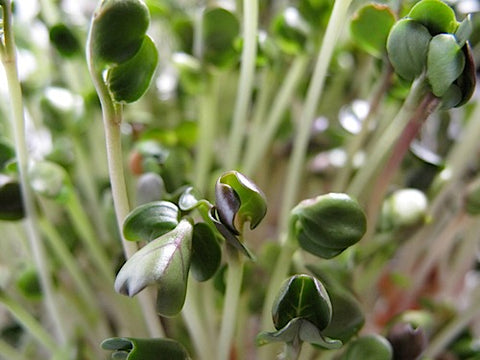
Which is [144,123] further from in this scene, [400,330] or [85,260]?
[400,330]

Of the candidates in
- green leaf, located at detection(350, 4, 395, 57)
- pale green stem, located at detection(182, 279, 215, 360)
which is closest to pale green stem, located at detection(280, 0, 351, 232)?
green leaf, located at detection(350, 4, 395, 57)

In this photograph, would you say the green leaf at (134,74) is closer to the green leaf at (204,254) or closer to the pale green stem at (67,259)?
the green leaf at (204,254)

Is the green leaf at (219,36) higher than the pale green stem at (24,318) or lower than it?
higher

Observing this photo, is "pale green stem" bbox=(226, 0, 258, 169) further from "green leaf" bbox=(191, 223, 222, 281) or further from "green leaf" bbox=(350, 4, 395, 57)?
"green leaf" bbox=(191, 223, 222, 281)

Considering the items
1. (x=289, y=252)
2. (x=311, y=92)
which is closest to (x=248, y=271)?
(x=289, y=252)

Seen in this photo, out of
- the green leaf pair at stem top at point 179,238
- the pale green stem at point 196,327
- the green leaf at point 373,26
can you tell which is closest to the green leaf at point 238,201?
the green leaf pair at stem top at point 179,238

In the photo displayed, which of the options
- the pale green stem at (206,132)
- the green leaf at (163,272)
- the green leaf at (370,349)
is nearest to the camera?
the green leaf at (163,272)

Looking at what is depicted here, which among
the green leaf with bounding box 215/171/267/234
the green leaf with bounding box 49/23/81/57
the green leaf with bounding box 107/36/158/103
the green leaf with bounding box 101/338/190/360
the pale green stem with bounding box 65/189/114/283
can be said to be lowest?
the pale green stem with bounding box 65/189/114/283

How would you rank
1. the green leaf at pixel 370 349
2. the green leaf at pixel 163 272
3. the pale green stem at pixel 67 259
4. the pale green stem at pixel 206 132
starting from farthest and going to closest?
the pale green stem at pixel 206 132 < the pale green stem at pixel 67 259 < the green leaf at pixel 370 349 < the green leaf at pixel 163 272
